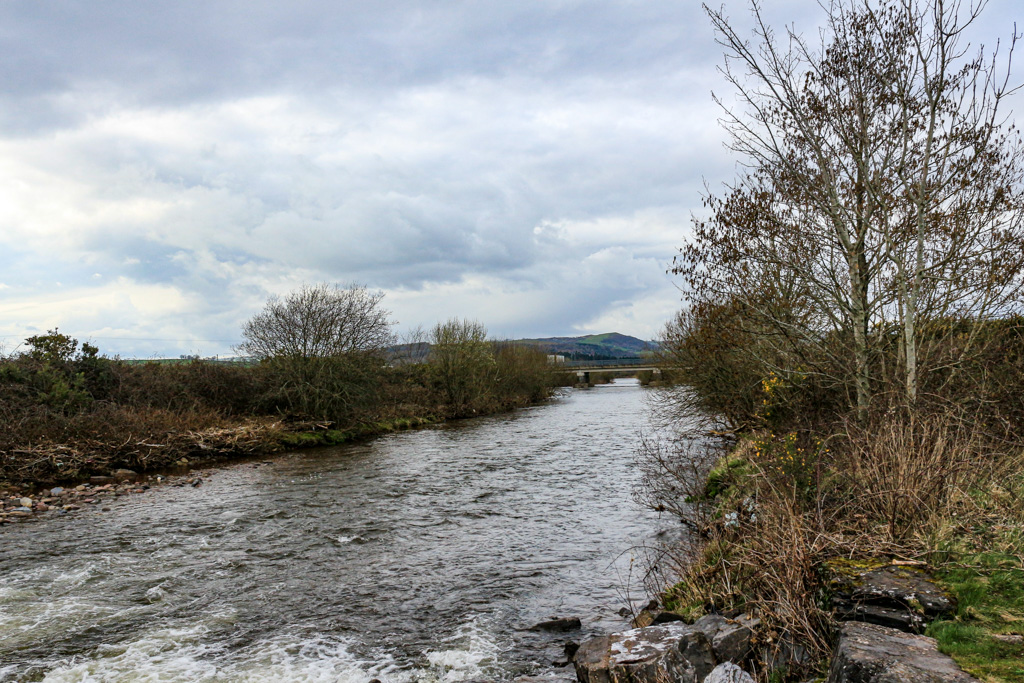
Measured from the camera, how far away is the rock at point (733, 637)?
526cm

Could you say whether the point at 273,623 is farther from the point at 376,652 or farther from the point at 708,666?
the point at 708,666

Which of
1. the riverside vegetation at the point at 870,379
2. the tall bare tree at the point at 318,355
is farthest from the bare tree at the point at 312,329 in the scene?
the riverside vegetation at the point at 870,379

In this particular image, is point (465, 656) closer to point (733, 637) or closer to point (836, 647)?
point (733, 637)

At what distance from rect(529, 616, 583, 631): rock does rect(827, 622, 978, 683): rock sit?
12.0 ft

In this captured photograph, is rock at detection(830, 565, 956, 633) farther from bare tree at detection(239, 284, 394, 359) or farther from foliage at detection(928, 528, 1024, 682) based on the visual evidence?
bare tree at detection(239, 284, 394, 359)

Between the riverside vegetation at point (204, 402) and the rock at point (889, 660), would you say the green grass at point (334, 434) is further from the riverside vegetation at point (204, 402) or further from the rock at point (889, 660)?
the rock at point (889, 660)

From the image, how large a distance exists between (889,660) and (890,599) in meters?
1.17

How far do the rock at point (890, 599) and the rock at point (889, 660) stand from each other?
340mm

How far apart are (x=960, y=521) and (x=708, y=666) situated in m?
2.99

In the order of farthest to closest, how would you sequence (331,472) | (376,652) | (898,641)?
(331,472)
(376,652)
(898,641)

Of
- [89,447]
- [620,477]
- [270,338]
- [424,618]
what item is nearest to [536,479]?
[620,477]

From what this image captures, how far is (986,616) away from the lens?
4723 millimetres

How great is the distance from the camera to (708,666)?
5203 mm

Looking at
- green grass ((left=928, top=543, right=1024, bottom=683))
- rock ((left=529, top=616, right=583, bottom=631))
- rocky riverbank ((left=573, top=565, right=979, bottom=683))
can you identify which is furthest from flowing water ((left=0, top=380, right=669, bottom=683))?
green grass ((left=928, top=543, right=1024, bottom=683))
